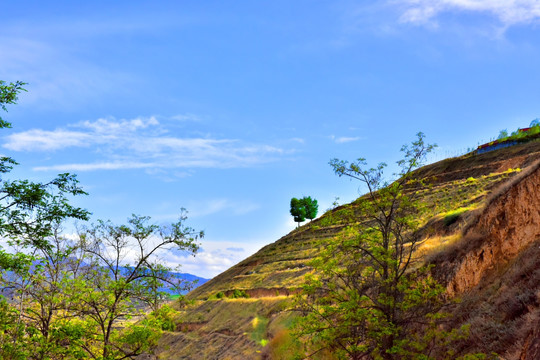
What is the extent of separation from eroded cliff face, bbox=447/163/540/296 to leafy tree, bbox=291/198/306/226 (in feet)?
319

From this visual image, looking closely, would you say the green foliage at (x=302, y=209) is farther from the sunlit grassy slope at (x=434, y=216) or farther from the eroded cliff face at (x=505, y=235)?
the eroded cliff face at (x=505, y=235)

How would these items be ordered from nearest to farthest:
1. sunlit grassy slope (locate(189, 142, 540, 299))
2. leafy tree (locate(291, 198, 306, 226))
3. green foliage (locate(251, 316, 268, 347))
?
sunlit grassy slope (locate(189, 142, 540, 299)) → green foliage (locate(251, 316, 268, 347)) → leafy tree (locate(291, 198, 306, 226))

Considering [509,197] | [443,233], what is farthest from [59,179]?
[443,233]

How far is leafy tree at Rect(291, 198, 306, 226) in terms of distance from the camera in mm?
121800

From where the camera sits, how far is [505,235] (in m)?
23.7

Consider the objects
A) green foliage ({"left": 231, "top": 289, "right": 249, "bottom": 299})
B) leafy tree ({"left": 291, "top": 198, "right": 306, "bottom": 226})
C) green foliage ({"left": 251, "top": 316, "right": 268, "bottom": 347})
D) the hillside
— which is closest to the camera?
the hillside

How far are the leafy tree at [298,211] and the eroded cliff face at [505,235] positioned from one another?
319 feet

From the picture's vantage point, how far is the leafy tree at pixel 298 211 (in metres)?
122

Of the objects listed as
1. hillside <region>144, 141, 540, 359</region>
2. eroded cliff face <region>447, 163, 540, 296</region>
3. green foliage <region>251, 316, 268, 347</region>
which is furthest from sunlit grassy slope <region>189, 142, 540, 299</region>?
green foliage <region>251, 316, 268, 347</region>

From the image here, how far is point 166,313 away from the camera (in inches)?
898

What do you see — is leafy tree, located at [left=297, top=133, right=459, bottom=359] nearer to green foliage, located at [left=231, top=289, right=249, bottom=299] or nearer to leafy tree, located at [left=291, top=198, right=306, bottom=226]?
green foliage, located at [left=231, top=289, right=249, bottom=299]

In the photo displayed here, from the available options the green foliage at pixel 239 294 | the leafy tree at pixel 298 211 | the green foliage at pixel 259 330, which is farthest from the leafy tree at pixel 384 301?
the leafy tree at pixel 298 211

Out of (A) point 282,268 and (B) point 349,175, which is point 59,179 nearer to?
(B) point 349,175

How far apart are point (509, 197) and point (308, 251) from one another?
4687cm
